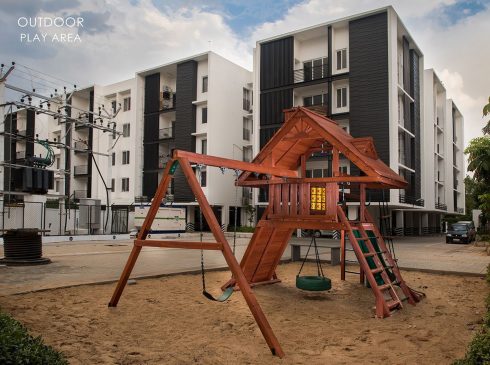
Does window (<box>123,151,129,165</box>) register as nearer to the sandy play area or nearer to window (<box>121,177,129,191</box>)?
window (<box>121,177,129,191</box>)

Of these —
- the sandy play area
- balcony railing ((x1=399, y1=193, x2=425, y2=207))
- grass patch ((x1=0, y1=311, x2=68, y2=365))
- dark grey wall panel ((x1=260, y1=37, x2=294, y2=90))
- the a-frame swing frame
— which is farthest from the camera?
dark grey wall panel ((x1=260, y1=37, x2=294, y2=90))

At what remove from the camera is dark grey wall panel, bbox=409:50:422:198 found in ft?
126

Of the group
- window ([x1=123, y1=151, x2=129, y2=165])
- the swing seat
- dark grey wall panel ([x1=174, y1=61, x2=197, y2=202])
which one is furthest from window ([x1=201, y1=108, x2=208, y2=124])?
the swing seat

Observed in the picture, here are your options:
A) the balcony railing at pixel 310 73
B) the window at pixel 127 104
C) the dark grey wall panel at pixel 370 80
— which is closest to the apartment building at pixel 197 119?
the window at pixel 127 104

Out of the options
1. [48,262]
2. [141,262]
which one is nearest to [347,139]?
[141,262]

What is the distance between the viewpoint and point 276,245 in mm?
10297

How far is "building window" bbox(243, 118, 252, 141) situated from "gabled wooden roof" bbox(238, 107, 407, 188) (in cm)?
3566

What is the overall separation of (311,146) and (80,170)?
45223mm

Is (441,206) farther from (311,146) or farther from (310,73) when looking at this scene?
(311,146)

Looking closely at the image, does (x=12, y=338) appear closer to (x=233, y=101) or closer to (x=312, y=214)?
(x=312, y=214)

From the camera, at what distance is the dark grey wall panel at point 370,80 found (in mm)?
32188

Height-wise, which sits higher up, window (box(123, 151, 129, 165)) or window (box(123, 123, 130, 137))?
window (box(123, 123, 130, 137))

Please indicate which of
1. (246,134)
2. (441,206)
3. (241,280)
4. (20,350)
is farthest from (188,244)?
(441,206)

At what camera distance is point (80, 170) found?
Result: 50.6 m
